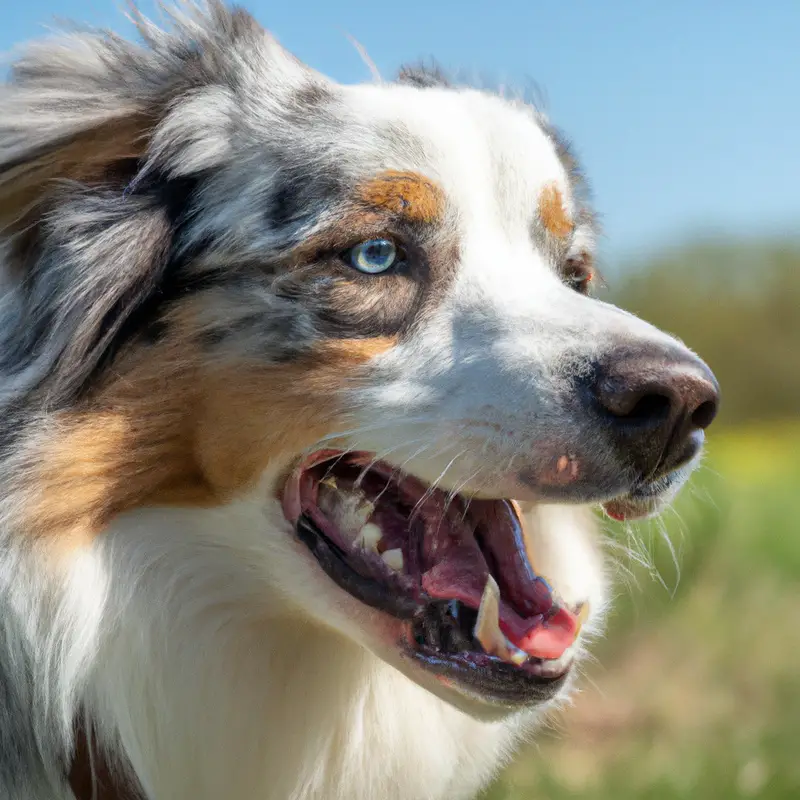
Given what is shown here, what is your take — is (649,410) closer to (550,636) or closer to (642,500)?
(642,500)

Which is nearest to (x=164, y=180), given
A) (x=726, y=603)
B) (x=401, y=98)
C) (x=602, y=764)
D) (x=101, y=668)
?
(x=401, y=98)

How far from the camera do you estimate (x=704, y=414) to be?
2.57 m

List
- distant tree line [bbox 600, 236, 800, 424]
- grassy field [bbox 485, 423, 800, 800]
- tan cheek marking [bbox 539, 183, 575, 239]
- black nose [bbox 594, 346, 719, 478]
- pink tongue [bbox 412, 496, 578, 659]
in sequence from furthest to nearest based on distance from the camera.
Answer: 1. distant tree line [bbox 600, 236, 800, 424]
2. grassy field [bbox 485, 423, 800, 800]
3. tan cheek marking [bbox 539, 183, 575, 239]
4. pink tongue [bbox 412, 496, 578, 659]
5. black nose [bbox 594, 346, 719, 478]

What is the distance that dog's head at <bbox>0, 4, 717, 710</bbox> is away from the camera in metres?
2.64

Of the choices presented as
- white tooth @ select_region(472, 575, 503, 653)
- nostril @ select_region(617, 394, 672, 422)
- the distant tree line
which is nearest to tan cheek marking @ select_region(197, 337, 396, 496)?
white tooth @ select_region(472, 575, 503, 653)

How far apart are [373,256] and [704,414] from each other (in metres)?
0.97

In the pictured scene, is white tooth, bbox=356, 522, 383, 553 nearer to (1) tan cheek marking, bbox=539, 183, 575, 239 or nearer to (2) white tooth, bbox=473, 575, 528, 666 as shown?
(2) white tooth, bbox=473, 575, 528, 666

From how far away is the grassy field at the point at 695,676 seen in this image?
4.56 meters

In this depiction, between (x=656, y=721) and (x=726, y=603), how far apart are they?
173 centimetres

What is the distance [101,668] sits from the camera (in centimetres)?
281

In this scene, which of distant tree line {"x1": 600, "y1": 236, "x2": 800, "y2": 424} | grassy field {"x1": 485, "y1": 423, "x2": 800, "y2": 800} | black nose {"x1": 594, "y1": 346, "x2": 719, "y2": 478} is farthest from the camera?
distant tree line {"x1": 600, "y1": 236, "x2": 800, "y2": 424}

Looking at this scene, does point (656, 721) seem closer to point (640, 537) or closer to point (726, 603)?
point (726, 603)

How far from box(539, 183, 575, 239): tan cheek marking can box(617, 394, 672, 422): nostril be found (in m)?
0.89

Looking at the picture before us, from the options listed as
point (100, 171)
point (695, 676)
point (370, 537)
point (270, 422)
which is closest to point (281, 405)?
point (270, 422)
